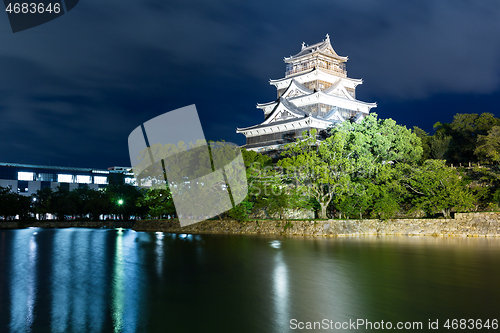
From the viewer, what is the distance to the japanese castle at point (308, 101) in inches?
1417

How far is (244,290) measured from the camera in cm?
886

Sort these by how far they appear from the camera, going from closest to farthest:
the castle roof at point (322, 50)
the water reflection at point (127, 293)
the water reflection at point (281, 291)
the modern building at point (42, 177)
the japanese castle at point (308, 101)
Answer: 1. the water reflection at point (127, 293)
2. the water reflection at point (281, 291)
3. the japanese castle at point (308, 101)
4. the castle roof at point (322, 50)
5. the modern building at point (42, 177)

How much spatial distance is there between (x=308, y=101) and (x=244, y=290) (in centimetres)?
3168

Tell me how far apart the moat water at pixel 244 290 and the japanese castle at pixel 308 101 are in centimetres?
2179

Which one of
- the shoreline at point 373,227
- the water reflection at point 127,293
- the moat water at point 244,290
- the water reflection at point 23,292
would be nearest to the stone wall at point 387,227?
the shoreline at point 373,227

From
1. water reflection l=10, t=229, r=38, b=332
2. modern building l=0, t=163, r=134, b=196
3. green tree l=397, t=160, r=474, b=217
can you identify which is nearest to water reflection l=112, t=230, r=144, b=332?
water reflection l=10, t=229, r=38, b=332

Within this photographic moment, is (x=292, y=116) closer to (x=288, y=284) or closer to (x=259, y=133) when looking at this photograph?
(x=259, y=133)

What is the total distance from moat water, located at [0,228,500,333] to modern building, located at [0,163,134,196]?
53539 mm

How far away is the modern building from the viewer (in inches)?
2628

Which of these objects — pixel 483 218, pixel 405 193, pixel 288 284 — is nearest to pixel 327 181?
pixel 405 193

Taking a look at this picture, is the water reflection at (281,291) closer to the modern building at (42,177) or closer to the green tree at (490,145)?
the green tree at (490,145)

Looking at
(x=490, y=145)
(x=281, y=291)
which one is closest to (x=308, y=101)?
(x=490, y=145)

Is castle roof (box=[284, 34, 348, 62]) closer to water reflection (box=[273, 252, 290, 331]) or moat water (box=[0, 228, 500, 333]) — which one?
moat water (box=[0, 228, 500, 333])

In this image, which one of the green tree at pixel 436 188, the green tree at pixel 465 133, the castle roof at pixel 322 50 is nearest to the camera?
the green tree at pixel 436 188
